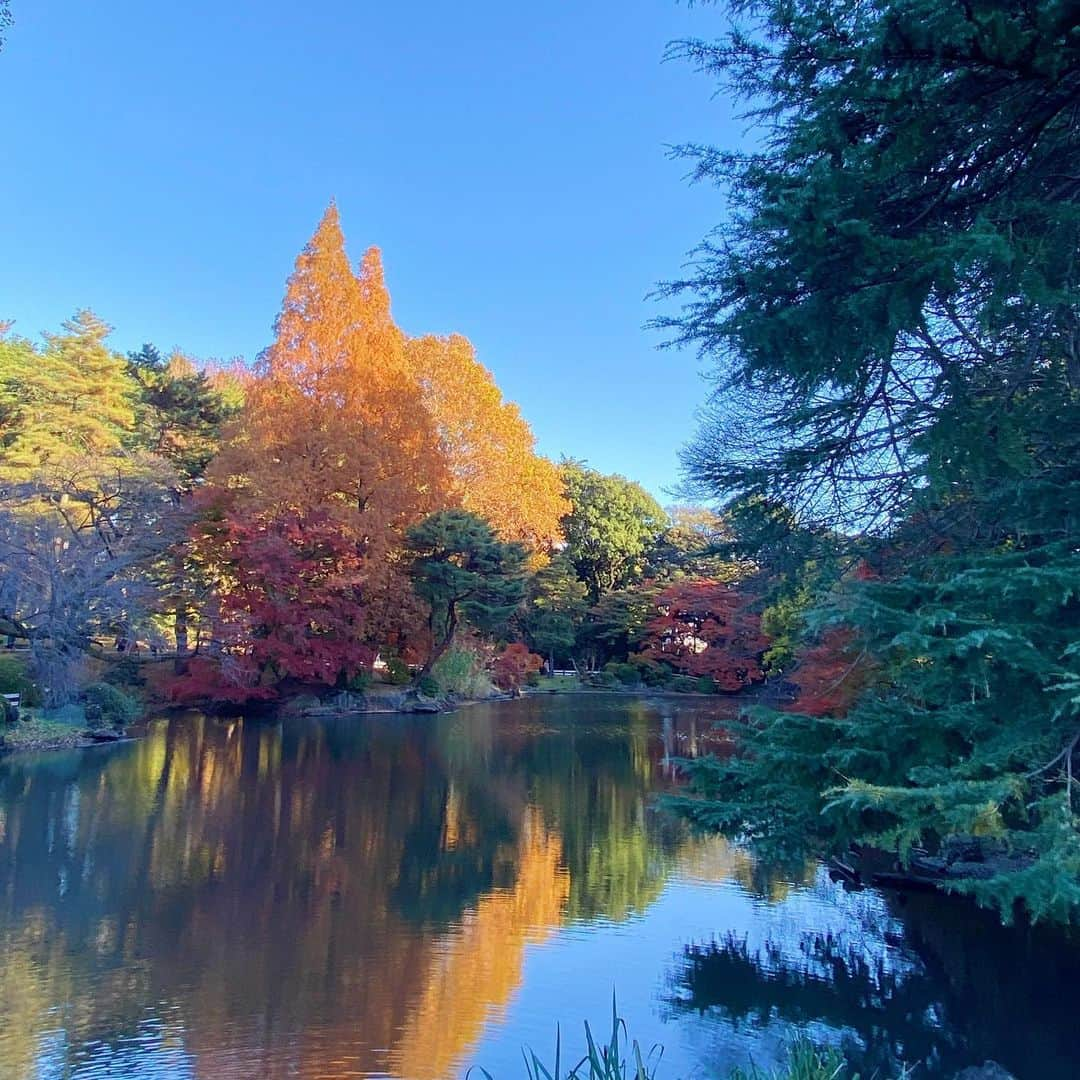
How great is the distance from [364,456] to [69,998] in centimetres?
1349

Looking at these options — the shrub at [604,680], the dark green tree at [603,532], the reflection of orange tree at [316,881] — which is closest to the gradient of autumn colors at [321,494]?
the reflection of orange tree at [316,881]

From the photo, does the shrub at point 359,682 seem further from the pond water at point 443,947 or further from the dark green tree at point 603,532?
the dark green tree at point 603,532

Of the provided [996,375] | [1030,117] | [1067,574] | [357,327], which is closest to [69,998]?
[1067,574]

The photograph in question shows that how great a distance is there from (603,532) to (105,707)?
17.2 meters

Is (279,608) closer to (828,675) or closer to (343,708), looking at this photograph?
(343,708)

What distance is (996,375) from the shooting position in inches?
169

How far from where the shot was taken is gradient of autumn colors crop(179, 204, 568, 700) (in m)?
16.0

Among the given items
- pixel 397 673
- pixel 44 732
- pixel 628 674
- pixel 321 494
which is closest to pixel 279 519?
pixel 321 494

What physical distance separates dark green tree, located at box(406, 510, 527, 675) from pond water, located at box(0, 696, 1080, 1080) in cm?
825

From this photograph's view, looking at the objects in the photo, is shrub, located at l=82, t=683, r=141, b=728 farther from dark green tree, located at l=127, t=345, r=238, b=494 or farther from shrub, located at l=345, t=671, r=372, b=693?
dark green tree, located at l=127, t=345, r=238, b=494

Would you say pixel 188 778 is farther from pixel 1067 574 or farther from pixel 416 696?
pixel 1067 574

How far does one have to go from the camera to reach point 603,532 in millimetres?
27594

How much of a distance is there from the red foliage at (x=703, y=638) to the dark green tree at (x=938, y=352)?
14.9m

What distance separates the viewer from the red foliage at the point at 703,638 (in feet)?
67.1
